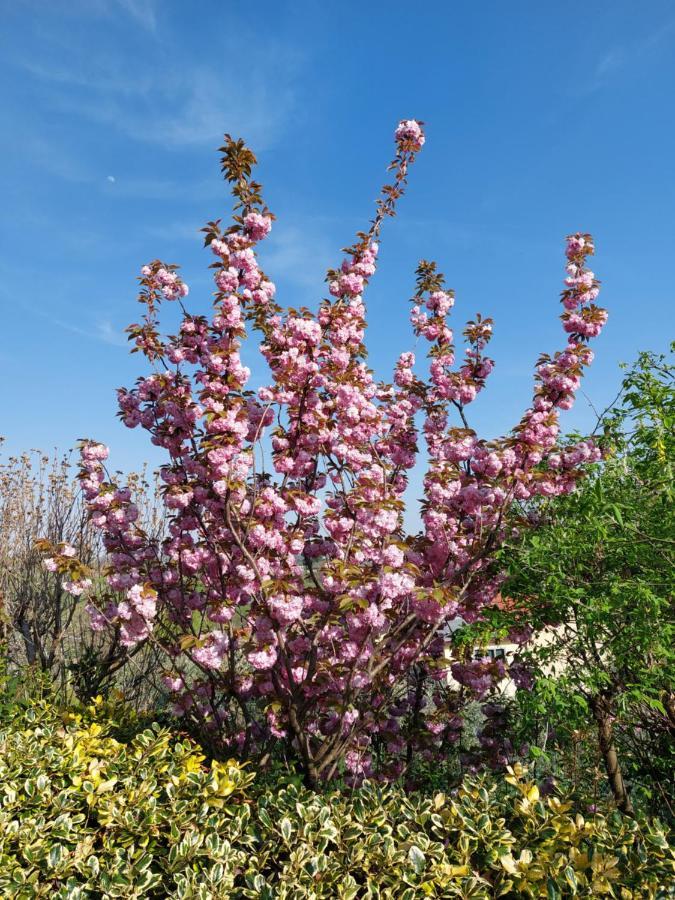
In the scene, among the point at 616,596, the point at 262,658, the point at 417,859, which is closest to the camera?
the point at 417,859

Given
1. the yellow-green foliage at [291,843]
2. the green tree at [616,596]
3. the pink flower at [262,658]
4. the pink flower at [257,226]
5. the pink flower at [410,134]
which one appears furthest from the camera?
the pink flower at [410,134]

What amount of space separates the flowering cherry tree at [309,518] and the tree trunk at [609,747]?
3.37ft

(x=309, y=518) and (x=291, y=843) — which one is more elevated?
(x=309, y=518)

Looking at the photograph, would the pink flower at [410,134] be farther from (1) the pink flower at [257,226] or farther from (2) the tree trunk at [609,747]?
(2) the tree trunk at [609,747]

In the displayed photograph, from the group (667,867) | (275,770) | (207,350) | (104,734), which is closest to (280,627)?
(275,770)

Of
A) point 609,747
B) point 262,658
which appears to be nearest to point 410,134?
point 262,658

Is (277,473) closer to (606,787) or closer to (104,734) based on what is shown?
(104,734)

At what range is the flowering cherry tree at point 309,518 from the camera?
4.66m

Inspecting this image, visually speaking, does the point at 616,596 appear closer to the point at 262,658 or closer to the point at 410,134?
the point at 262,658

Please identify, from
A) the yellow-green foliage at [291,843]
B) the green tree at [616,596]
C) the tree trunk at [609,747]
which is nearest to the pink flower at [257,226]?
the green tree at [616,596]

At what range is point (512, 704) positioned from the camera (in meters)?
5.95

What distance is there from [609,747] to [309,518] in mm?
2730

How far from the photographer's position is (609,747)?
4.61 meters

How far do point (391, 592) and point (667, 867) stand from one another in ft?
6.90
